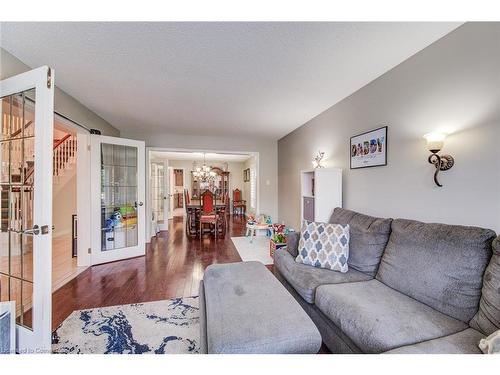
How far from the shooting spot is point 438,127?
1730mm

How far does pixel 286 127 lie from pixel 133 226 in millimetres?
3398

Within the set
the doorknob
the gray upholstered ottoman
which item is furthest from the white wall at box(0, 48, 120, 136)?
the gray upholstered ottoman

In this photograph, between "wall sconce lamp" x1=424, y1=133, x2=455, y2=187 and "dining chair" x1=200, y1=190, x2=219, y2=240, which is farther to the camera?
"dining chair" x1=200, y1=190, x2=219, y2=240

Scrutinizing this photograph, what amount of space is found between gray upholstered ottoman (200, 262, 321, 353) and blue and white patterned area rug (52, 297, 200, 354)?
38 centimetres

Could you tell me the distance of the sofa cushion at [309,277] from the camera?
173 centimetres

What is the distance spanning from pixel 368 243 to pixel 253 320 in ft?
4.32

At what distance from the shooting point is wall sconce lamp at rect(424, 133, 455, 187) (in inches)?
64.3

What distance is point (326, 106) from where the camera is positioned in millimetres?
3135

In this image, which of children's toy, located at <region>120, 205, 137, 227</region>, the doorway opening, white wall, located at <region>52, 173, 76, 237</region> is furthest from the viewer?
the doorway opening

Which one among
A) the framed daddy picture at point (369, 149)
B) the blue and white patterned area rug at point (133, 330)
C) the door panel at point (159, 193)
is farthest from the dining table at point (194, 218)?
the framed daddy picture at point (369, 149)

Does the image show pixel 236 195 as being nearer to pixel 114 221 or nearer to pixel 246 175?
pixel 246 175

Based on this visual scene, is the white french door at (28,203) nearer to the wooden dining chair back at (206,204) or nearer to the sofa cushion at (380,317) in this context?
the sofa cushion at (380,317)

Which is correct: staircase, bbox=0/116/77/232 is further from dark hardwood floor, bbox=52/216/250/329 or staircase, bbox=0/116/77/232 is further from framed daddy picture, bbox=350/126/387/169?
framed daddy picture, bbox=350/126/387/169

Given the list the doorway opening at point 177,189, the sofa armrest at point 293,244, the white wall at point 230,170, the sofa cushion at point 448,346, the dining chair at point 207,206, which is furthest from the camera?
the doorway opening at point 177,189
